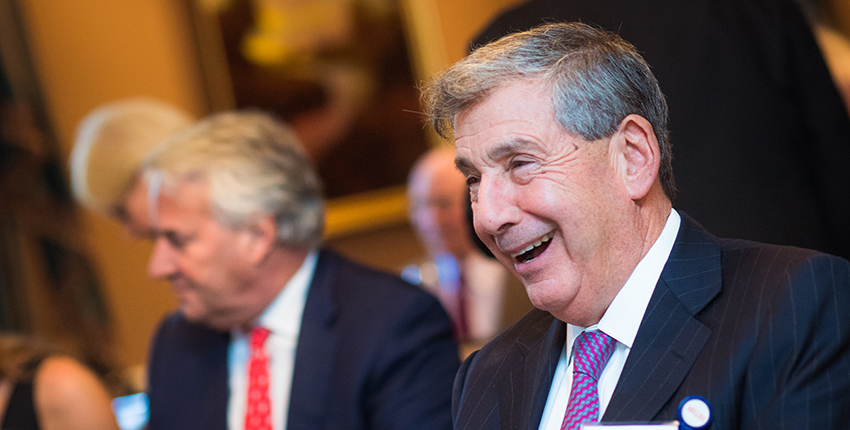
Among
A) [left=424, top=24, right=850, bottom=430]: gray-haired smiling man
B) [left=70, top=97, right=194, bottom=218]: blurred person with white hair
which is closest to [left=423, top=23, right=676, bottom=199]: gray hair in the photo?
[left=424, top=24, right=850, bottom=430]: gray-haired smiling man

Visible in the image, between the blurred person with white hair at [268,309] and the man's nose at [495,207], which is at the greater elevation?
the man's nose at [495,207]

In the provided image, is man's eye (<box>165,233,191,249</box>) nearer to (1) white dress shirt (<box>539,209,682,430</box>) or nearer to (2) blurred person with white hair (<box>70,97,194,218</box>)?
(2) blurred person with white hair (<box>70,97,194,218</box>)

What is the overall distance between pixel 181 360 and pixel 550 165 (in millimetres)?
1977

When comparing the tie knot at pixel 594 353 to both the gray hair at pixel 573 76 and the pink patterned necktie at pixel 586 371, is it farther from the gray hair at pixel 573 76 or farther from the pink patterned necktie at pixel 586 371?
the gray hair at pixel 573 76

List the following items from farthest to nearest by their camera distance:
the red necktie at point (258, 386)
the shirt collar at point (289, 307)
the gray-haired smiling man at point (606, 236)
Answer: the shirt collar at point (289, 307)
the red necktie at point (258, 386)
the gray-haired smiling man at point (606, 236)

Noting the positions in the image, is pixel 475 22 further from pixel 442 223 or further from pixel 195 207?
pixel 195 207

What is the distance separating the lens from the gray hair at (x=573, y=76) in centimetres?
125

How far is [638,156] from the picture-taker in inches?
50.7

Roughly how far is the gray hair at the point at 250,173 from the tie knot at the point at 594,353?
1.47 metres

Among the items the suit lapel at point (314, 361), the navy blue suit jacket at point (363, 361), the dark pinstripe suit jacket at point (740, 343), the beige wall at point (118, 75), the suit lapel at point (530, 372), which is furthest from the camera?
the beige wall at point (118, 75)

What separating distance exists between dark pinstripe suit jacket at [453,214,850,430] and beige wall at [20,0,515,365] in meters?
3.89

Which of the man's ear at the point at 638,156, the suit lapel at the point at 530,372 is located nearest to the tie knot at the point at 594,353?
the suit lapel at the point at 530,372

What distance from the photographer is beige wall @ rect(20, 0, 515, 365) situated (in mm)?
4836

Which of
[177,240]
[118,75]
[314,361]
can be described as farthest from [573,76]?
[118,75]
